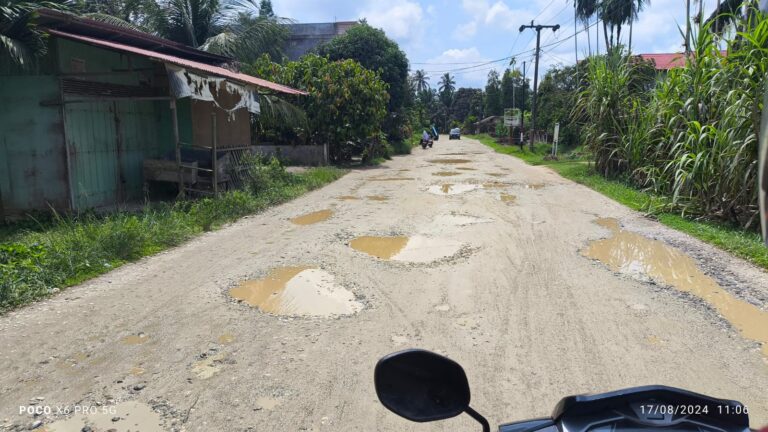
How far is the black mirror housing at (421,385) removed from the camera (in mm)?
1561

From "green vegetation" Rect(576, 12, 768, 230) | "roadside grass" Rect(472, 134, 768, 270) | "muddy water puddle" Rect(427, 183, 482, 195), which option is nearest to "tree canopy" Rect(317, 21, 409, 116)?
"muddy water puddle" Rect(427, 183, 482, 195)

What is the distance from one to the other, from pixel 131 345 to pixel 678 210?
9247 millimetres

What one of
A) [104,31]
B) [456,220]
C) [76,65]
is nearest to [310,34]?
[104,31]

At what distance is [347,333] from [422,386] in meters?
2.92

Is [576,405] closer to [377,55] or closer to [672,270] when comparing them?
[672,270]

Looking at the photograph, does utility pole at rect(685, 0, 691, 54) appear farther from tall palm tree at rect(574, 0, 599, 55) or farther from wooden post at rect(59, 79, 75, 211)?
tall palm tree at rect(574, 0, 599, 55)

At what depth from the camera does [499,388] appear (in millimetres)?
3533

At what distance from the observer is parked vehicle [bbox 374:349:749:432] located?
143 cm

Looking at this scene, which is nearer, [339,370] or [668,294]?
[339,370]

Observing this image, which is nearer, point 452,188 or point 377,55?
point 452,188

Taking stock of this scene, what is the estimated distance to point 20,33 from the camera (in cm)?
815

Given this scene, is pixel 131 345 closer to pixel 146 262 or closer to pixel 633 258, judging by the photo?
pixel 146 262

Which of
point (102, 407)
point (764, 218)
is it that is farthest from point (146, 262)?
point (764, 218)

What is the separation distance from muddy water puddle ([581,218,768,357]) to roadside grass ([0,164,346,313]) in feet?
19.1
